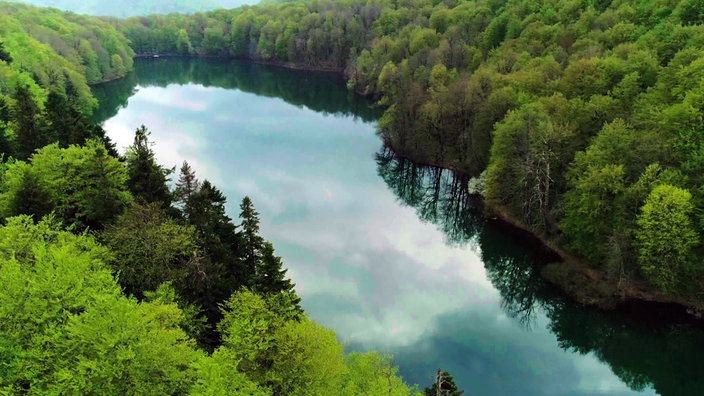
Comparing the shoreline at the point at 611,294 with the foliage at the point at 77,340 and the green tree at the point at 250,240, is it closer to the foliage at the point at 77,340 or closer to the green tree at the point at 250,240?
the green tree at the point at 250,240

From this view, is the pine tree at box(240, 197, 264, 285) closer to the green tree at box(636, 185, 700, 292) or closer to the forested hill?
the forested hill

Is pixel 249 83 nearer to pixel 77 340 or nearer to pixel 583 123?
pixel 583 123

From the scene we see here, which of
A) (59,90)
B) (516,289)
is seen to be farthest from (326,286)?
(59,90)

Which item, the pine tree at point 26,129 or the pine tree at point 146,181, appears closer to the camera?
the pine tree at point 146,181

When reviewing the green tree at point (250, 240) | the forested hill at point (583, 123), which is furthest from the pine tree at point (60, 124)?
the forested hill at point (583, 123)

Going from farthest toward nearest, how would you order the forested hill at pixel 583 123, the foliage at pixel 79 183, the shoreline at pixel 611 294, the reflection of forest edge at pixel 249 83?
the reflection of forest edge at pixel 249 83 < the shoreline at pixel 611 294 < the forested hill at pixel 583 123 < the foliage at pixel 79 183

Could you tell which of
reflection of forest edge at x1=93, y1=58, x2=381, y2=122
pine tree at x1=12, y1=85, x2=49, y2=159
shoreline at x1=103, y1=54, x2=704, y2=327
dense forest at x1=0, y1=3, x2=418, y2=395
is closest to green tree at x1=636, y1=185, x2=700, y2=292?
shoreline at x1=103, y1=54, x2=704, y2=327

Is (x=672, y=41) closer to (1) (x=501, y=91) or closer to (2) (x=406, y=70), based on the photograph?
(1) (x=501, y=91)
